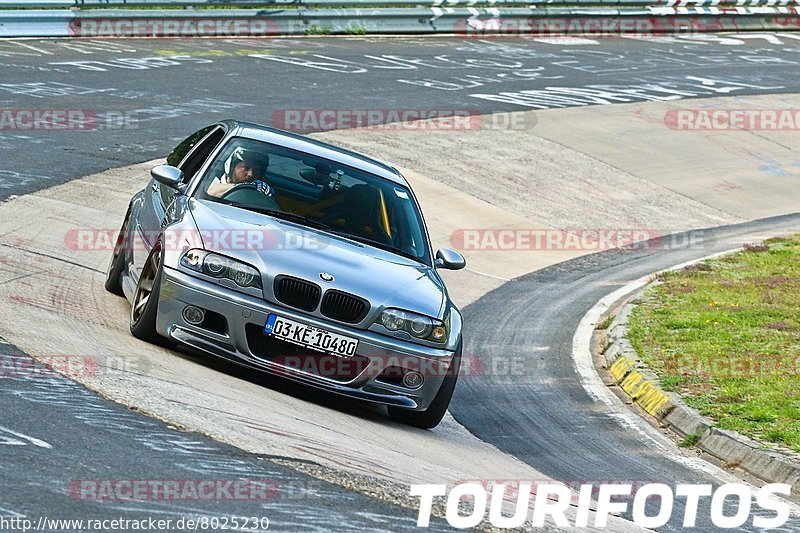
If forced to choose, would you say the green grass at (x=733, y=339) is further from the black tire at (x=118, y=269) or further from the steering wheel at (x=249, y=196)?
the black tire at (x=118, y=269)

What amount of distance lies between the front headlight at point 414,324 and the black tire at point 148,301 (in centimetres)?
141

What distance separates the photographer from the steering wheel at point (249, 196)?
8.76 m

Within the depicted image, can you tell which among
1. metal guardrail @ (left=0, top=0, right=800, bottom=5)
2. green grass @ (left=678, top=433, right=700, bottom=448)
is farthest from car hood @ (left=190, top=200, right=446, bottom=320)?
metal guardrail @ (left=0, top=0, right=800, bottom=5)

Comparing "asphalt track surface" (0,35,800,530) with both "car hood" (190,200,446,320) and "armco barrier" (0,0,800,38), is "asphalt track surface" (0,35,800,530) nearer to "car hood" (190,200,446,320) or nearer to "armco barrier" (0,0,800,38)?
"armco barrier" (0,0,800,38)

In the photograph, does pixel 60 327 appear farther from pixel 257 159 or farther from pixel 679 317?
pixel 679 317

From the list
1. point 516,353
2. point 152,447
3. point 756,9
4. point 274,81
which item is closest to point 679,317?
point 516,353

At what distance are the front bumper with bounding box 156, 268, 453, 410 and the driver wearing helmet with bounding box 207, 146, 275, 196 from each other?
3.74ft

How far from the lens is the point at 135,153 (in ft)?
53.1
